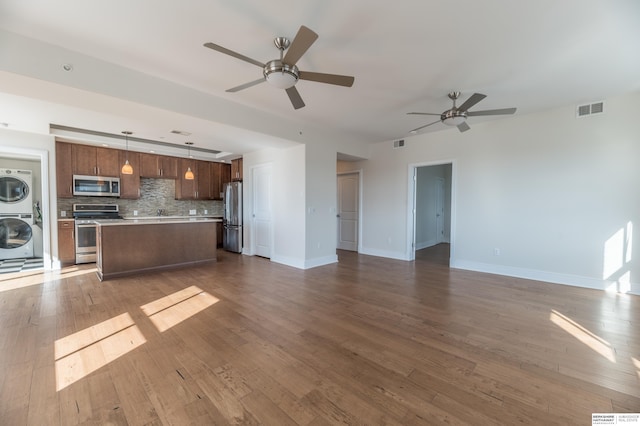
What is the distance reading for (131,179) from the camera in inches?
249

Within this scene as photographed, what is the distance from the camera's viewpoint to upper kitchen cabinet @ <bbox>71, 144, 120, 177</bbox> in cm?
561

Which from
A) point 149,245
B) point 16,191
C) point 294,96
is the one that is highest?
point 294,96

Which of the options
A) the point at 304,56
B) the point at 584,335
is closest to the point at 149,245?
the point at 304,56

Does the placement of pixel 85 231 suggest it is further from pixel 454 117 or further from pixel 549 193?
pixel 549 193

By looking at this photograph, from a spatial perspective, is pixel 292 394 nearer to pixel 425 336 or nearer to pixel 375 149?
pixel 425 336

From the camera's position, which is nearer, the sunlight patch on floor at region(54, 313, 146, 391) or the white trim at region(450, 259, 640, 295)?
the sunlight patch on floor at region(54, 313, 146, 391)

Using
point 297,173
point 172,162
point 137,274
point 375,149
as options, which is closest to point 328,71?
point 297,173

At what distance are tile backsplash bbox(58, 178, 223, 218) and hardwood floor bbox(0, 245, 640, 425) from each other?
8.56ft

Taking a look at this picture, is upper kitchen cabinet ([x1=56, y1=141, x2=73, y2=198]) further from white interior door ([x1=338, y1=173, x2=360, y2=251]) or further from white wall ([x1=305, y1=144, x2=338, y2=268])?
white interior door ([x1=338, y1=173, x2=360, y2=251])

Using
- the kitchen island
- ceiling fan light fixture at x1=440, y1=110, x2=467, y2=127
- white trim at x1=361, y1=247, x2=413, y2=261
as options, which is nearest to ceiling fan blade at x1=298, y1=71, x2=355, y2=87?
ceiling fan light fixture at x1=440, y1=110, x2=467, y2=127

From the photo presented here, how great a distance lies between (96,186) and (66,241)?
4.23 ft

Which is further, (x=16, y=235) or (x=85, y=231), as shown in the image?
(x=16, y=235)

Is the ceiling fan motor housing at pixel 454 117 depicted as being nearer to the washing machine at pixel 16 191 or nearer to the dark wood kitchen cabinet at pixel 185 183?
the dark wood kitchen cabinet at pixel 185 183

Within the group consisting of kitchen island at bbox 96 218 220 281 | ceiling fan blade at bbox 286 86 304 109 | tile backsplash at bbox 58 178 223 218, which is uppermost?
ceiling fan blade at bbox 286 86 304 109
